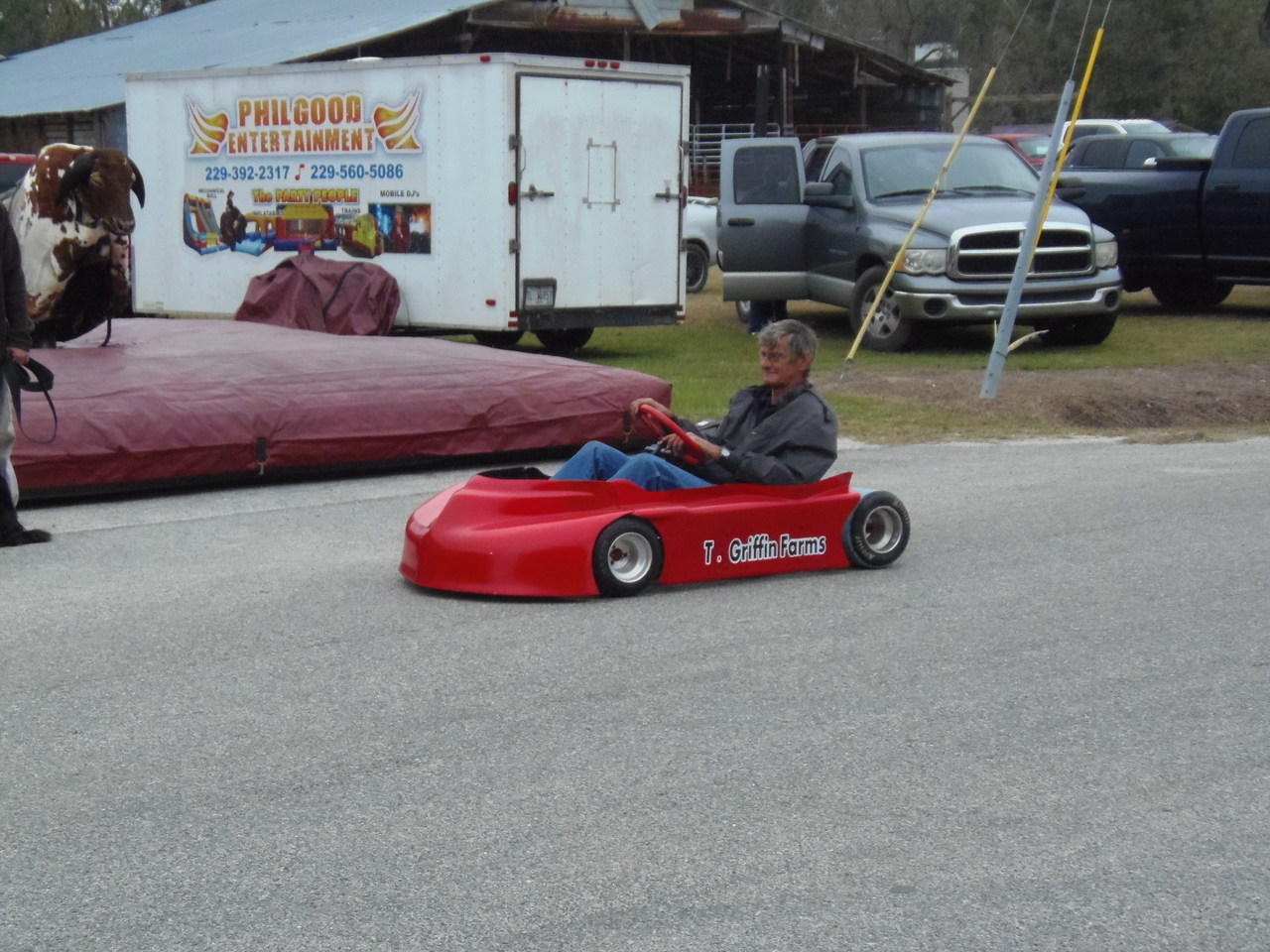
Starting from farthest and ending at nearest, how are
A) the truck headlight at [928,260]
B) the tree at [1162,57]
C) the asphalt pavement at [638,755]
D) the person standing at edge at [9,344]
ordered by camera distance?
the tree at [1162,57], the truck headlight at [928,260], the person standing at edge at [9,344], the asphalt pavement at [638,755]

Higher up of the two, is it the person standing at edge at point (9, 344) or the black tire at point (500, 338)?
the person standing at edge at point (9, 344)

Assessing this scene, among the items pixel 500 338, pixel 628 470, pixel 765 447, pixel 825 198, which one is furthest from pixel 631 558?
pixel 825 198

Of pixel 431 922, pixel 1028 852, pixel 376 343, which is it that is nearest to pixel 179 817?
pixel 431 922

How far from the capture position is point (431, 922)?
13.2ft

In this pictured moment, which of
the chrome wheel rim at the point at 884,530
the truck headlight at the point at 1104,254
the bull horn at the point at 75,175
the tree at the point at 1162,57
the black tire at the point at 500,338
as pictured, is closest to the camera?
the chrome wheel rim at the point at 884,530

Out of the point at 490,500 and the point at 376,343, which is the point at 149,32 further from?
the point at 490,500

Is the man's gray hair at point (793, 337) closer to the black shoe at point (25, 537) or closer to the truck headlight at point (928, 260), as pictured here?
the black shoe at point (25, 537)

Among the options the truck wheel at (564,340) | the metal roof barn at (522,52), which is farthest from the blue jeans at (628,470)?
the metal roof barn at (522,52)

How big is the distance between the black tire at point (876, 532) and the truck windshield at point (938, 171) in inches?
419

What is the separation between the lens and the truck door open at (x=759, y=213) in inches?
721

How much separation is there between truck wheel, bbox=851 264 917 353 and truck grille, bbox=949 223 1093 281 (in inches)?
32.4

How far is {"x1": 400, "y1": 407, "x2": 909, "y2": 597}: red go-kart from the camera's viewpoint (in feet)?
23.0

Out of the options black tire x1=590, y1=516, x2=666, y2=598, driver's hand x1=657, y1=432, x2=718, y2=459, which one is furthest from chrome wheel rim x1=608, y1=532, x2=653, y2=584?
driver's hand x1=657, y1=432, x2=718, y2=459

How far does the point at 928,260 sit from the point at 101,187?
338 inches
